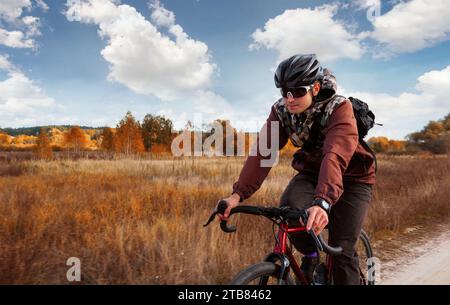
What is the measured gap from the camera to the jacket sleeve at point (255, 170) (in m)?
2.50

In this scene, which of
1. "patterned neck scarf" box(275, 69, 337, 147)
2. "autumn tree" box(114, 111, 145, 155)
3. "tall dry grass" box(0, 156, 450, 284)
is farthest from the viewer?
"autumn tree" box(114, 111, 145, 155)

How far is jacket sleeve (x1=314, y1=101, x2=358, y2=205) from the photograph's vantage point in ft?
6.30

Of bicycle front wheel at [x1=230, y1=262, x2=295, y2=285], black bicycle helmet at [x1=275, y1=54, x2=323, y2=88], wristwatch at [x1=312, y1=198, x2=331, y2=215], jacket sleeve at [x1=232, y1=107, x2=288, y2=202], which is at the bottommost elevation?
bicycle front wheel at [x1=230, y1=262, x2=295, y2=285]

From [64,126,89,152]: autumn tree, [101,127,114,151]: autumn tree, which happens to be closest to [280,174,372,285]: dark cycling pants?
[101,127,114,151]: autumn tree

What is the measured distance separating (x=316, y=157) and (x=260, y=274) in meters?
1.02

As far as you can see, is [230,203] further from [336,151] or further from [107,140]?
[107,140]

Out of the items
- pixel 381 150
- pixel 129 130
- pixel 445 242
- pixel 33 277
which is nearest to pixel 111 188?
pixel 33 277

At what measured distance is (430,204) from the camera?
816 centimetres

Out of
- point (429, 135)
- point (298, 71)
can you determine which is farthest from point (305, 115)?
point (429, 135)

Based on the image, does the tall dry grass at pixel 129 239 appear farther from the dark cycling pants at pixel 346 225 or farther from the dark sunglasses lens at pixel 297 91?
the dark sunglasses lens at pixel 297 91

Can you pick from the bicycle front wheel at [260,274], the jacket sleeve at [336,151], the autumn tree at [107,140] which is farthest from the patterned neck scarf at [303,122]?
the autumn tree at [107,140]

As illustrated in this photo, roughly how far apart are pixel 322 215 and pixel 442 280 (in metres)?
3.14

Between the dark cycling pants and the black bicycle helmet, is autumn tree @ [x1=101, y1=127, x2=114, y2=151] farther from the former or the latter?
the black bicycle helmet

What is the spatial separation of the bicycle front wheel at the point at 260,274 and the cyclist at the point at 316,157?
0.40 m
